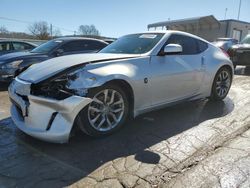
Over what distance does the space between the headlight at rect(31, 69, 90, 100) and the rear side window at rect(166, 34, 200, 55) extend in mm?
2047

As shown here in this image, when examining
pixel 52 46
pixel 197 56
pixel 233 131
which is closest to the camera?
pixel 233 131

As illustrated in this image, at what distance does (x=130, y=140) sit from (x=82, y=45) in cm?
540

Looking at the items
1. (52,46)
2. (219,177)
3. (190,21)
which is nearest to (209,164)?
(219,177)

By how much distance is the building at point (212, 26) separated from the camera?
2942 cm

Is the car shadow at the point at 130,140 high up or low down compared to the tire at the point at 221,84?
down

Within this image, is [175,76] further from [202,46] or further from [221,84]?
[221,84]

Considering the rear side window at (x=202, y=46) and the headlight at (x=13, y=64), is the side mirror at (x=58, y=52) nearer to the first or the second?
the headlight at (x=13, y=64)

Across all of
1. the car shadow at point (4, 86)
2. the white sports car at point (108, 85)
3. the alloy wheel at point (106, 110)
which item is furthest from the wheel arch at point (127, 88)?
the car shadow at point (4, 86)

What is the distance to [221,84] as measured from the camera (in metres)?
5.59

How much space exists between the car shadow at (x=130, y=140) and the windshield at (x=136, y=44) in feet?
3.82

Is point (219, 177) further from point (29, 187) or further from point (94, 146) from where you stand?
point (29, 187)

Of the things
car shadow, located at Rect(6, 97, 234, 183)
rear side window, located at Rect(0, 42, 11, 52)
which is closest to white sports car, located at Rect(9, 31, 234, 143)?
car shadow, located at Rect(6, 97, 234, 183)

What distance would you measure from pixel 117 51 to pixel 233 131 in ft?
7.41

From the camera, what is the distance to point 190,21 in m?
30.9
